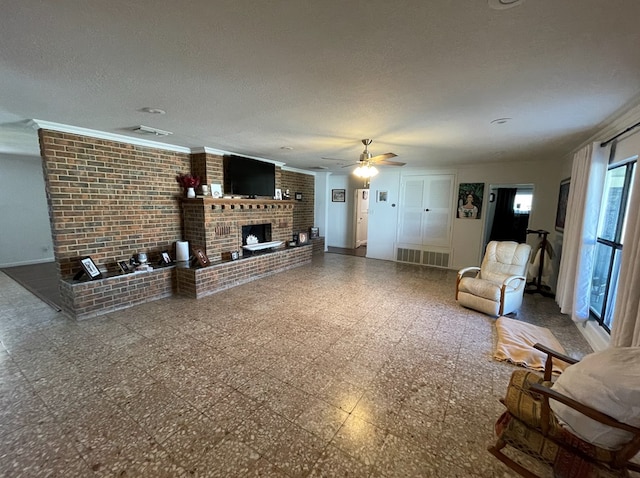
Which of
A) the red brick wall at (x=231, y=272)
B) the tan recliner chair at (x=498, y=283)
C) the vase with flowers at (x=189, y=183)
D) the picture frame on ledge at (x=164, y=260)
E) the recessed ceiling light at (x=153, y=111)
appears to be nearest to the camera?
the recessed ceiling light at (x=153, y=111)

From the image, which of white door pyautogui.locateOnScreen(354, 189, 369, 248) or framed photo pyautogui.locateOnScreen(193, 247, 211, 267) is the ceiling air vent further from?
white door pyautogui.locateOnScreen(354, 189, 369, 248)

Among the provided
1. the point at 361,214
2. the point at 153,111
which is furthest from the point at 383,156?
the point at 361,214

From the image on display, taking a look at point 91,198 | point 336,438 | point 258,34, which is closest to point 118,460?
point 336,438

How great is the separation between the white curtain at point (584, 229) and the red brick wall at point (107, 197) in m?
5.45

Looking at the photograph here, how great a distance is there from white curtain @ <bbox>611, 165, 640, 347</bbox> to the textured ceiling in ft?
2.99

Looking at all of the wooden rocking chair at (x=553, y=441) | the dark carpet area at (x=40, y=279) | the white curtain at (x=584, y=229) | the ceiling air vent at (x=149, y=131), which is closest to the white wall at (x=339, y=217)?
the ceiling air vent at (x=149, y=131)

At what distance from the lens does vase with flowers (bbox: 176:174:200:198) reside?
4348 mm

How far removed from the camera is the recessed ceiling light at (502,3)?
1098mm

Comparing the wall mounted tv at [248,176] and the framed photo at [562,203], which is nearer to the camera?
the framed photo at [562,203]

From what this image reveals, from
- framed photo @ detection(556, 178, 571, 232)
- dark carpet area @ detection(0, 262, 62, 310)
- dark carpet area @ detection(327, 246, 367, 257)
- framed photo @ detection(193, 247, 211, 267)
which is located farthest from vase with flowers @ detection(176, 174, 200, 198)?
framed photo @ detection(556, 178, 571, 232)

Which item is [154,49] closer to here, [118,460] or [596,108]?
[118,460]

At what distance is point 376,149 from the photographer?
13.4 ft

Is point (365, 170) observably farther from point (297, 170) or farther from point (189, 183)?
point (297, 170)

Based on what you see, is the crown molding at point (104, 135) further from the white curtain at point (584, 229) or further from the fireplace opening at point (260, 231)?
the white curtain at point (584, 229)
